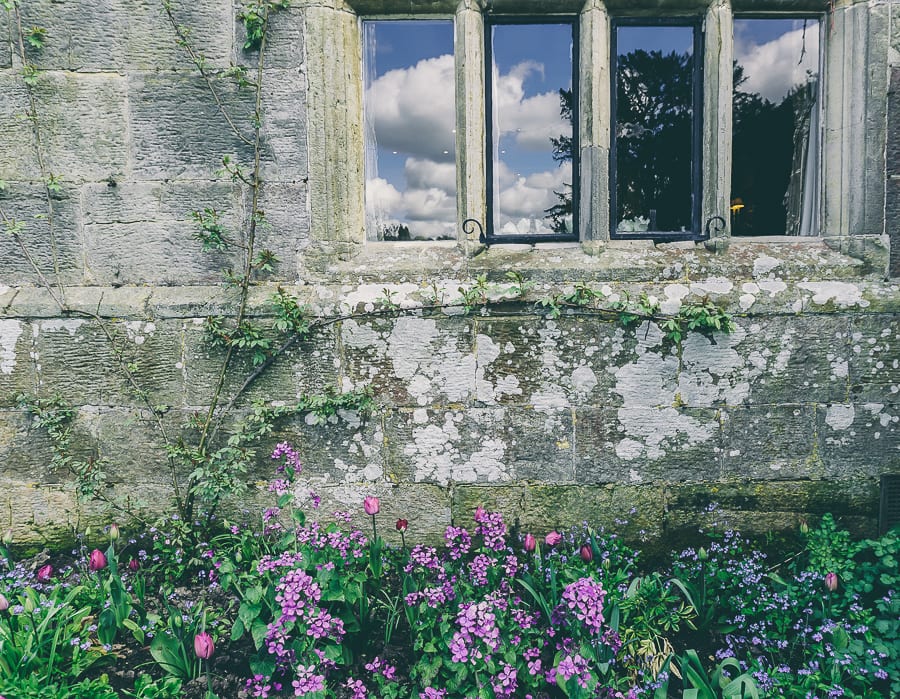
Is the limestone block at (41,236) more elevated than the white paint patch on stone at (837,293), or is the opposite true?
the limestone block at (41,236)

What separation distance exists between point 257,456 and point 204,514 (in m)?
0.42

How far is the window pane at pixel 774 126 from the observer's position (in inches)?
132

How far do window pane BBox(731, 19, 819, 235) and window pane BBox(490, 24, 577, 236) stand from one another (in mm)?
986

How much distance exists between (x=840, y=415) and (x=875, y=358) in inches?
13.5

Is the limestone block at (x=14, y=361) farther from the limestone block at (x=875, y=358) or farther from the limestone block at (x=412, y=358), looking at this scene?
the limestone block at (x=875, y=358)

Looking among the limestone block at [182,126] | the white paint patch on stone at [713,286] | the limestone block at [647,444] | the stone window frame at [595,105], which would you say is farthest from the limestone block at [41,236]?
the white paint patch on stone at [713,286]

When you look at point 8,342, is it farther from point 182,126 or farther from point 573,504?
point 573,504

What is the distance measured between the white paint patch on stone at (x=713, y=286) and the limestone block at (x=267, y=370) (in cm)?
194

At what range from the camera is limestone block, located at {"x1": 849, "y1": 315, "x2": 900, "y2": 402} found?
121 inches

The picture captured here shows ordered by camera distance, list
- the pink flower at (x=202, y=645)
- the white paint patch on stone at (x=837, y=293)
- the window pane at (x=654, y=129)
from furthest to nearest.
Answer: the window pane at (x=654, y=129)
the white paint patch on stone at (x=837, y=293)
the pink flower at (x=202, y=645)

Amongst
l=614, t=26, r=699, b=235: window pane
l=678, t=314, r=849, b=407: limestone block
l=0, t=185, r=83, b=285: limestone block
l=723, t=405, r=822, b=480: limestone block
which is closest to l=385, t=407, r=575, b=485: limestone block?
l=678, t=314, r=849, b=407: limestone block

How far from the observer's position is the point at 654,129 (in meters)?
3.36

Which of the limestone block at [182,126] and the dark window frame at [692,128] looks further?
the dark window frame at [692,128]

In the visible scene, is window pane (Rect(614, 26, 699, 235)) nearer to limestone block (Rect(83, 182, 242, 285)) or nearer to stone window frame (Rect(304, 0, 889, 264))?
stone window frame (Rect(304, 0, 889, 264))
